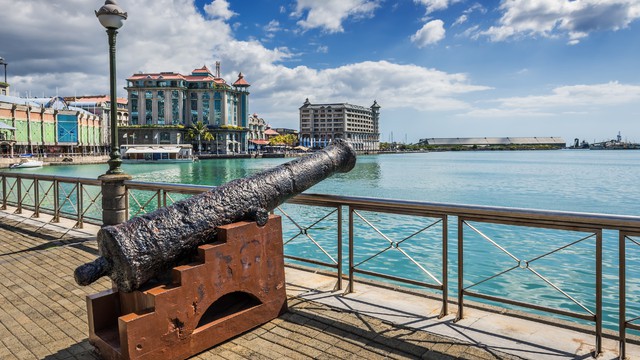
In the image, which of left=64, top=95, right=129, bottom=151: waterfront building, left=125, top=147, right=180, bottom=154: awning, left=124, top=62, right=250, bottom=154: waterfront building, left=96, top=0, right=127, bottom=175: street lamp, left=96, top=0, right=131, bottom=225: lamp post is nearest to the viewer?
left=96, top=0, right=127, bottom=175: street lamp

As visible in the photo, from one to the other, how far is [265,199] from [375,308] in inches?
54.9

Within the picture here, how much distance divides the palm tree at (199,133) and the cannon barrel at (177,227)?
99.5 meters

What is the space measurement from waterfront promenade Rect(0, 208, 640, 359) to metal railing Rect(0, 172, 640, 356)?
18 centimetres

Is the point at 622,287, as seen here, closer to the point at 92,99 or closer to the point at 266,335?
the point at 266,335

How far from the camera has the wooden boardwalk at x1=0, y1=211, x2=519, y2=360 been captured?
3.20 meters

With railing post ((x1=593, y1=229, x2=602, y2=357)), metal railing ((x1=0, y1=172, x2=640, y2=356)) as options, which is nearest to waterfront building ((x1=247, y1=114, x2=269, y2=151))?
metal railing ((x1=0, y1=172, x2=640, y2=356))

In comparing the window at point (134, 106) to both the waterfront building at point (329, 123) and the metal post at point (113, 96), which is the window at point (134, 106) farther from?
the metal post at point (113, 96)

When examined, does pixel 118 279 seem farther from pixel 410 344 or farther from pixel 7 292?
pixel 7 292

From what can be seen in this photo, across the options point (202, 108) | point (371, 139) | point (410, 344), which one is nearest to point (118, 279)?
point (410, 344)

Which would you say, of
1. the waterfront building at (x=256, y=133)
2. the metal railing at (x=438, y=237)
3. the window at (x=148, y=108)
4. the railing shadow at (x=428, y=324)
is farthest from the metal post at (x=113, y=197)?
the waterfront building at (x=256, y=133)

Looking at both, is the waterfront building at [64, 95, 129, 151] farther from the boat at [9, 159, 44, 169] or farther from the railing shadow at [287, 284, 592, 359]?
the railing shadow at [287, 284, 592, 359]

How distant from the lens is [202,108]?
10444cm

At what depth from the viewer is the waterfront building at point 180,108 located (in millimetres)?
99250

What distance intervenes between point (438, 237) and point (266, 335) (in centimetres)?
1213
